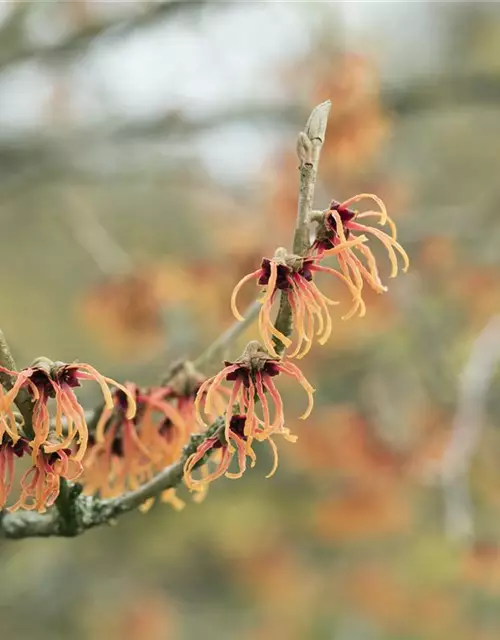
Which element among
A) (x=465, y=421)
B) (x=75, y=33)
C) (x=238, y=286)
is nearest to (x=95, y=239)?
(x=75, y=33)

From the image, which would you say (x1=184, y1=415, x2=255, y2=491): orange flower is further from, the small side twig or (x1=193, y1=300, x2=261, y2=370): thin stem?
(x1=193, y1=300, x2=261, y2=370): thin stem

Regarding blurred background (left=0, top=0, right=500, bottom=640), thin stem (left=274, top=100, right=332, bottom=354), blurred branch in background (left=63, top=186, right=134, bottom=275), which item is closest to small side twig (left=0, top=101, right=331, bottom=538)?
thin stem (left=274, top=100, right=332, bottom=354)

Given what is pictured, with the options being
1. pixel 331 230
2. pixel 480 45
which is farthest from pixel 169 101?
pixel 480 45

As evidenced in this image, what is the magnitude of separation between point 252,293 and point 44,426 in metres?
1.73

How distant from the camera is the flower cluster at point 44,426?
0.77 m

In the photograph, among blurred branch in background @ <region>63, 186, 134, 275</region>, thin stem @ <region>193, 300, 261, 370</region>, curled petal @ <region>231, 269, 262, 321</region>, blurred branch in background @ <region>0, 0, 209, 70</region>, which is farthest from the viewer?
blurred branch in background @ <region>63, 186, 134, 275</region>

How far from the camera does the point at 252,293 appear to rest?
249 cm

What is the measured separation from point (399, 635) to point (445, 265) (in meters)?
3.25

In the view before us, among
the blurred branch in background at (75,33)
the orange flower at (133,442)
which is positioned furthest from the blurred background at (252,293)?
the orange flower at (133,442)

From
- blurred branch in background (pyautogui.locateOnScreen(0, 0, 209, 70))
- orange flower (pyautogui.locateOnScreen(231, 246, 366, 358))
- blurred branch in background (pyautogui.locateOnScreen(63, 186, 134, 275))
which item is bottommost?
blurred branch in background (pyautogui.locateOnScreen(63, 186, 134, 275))

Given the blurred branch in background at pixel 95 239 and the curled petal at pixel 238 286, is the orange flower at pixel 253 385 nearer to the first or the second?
the curled petal at pixel 238 286

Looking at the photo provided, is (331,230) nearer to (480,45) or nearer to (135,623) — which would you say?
(135,623)

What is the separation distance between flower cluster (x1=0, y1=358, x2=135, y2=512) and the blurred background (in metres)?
1.30

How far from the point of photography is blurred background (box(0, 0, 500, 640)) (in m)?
3.01
